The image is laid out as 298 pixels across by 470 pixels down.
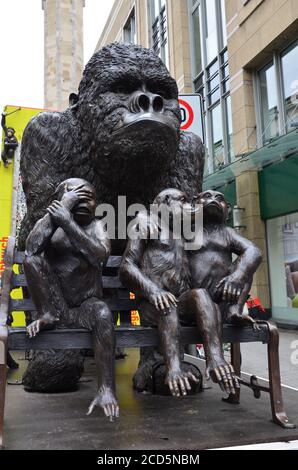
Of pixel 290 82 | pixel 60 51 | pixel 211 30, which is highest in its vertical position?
pixel 60 51

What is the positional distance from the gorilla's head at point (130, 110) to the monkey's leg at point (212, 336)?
3.16ft

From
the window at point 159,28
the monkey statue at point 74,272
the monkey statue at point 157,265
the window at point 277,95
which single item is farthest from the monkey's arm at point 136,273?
the window at point 159,28

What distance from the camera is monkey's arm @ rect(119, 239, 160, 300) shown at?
258 centimetres

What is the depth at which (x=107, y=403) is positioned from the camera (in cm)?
236

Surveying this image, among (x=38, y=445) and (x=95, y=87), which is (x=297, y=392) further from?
(x=95, y=87)

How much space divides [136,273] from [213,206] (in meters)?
0.59

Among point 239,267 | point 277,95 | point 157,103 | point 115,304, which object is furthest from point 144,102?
point 277,95

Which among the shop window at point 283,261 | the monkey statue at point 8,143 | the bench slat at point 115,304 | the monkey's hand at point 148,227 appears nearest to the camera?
the monkey's hand at point 148,227

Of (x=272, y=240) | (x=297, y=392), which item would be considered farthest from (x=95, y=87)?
(x=272, y=240)

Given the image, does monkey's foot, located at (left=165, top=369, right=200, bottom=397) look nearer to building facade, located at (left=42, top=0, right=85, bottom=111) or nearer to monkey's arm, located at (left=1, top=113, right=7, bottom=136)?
monkey's arm, located at (left=1, top=113, right=7, bottom=136)

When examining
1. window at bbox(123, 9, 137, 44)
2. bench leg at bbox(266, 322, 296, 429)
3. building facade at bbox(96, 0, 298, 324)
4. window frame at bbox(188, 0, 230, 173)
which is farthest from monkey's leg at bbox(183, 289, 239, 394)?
window at bbox(123, 9, 137, 44)

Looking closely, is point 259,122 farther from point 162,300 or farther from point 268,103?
point 162,300

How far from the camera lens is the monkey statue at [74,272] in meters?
2.46

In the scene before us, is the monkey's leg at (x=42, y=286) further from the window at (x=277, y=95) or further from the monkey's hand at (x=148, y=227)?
the window at (x=277, y=95)
